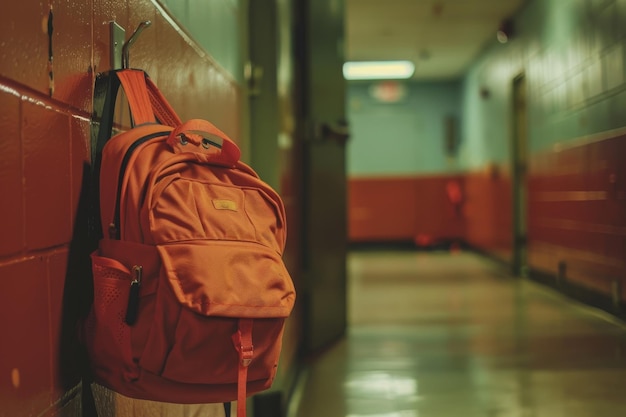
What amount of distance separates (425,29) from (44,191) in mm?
7564

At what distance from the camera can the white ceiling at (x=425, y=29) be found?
22.9 ft

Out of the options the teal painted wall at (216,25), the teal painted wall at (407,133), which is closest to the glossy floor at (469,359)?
the teal painted wall at (216,25)

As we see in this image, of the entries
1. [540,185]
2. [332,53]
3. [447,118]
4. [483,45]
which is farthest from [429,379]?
[447,118]

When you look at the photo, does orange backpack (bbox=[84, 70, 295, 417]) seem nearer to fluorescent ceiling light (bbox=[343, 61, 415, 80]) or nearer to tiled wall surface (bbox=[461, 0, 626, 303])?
tiled wall surface (bbox=[461, 0, 626, 303])

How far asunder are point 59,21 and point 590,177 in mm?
4540

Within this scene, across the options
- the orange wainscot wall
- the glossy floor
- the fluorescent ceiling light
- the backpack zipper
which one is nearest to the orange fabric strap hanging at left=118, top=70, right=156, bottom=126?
the backpack zipper

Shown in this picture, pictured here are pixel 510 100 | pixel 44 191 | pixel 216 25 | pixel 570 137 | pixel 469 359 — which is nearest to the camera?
pixel 44 191

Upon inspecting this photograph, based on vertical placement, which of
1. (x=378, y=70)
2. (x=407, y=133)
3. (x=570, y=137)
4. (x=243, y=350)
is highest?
(x=378, y=70)

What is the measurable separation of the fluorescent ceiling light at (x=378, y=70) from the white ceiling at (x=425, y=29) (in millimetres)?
210

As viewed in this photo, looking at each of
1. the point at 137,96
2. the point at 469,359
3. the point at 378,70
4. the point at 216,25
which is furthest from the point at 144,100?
the point at 378,70

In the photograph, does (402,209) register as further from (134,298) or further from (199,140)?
(134,298)

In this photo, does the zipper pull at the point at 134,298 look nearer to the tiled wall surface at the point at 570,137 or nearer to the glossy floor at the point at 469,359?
the glossy floor at the point at 469,359

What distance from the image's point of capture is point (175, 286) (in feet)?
3.14

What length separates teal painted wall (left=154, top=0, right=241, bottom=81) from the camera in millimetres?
1549
